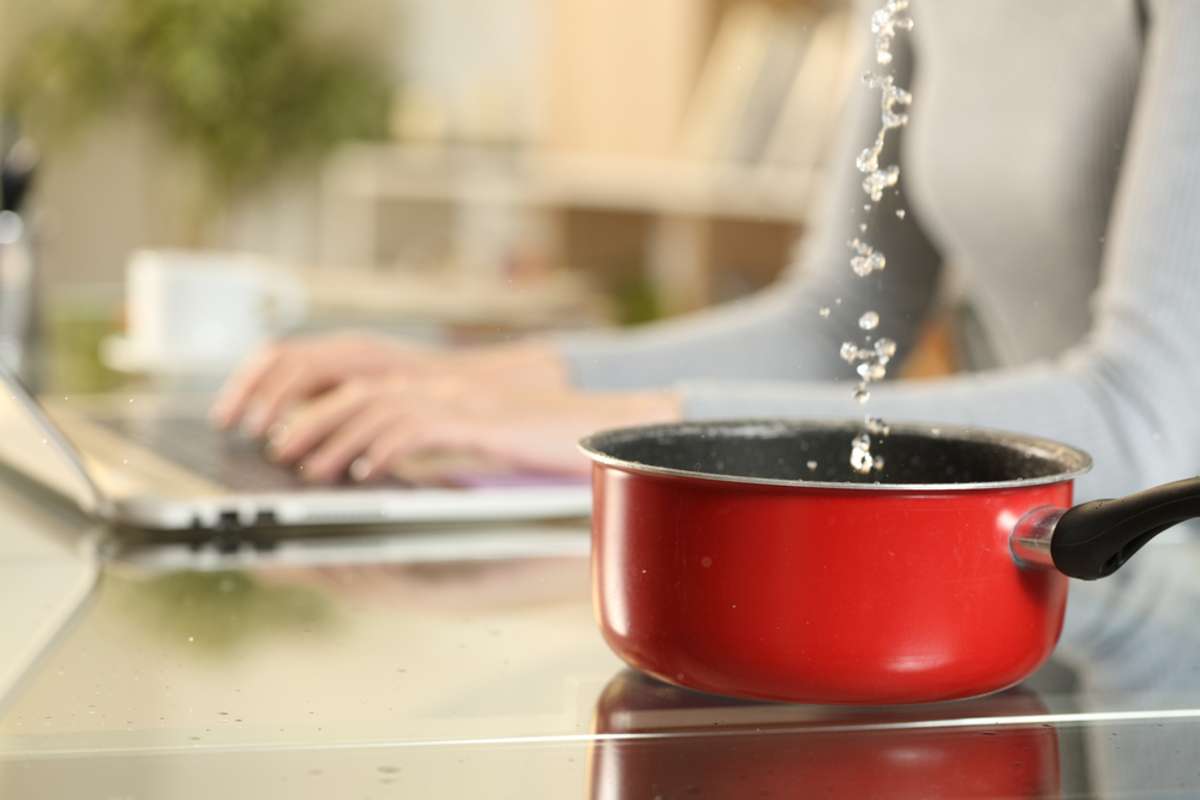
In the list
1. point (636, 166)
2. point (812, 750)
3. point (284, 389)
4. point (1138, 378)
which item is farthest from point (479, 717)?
point (636, 166)

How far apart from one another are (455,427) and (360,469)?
0.06 metres

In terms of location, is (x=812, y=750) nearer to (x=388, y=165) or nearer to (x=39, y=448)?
(x=39, y=448)

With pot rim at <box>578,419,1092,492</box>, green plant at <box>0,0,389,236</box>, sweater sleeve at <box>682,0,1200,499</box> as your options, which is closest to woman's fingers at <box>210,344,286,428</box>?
sweater sleeve at <box>682,0,1200,499</box>

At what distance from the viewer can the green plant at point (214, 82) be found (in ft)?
17.0

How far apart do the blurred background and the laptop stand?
21.7 inches

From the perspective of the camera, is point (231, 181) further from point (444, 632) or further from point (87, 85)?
point (444, 632)

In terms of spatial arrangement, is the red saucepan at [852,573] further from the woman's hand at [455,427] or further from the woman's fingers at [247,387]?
the woman's fingers at [247,387]

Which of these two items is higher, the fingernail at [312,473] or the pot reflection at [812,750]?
the pot reflection at [812,750]

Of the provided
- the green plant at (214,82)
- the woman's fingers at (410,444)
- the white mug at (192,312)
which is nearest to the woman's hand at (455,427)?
the woman's fingers at (410,444)

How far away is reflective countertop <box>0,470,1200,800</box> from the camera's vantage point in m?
0.39

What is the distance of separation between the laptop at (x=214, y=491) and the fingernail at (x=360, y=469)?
0.01 m

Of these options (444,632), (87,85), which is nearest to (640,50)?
(87,85)

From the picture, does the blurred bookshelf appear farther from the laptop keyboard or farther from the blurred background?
the laptop keyboard

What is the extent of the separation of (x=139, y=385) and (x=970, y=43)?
2.51 feet
